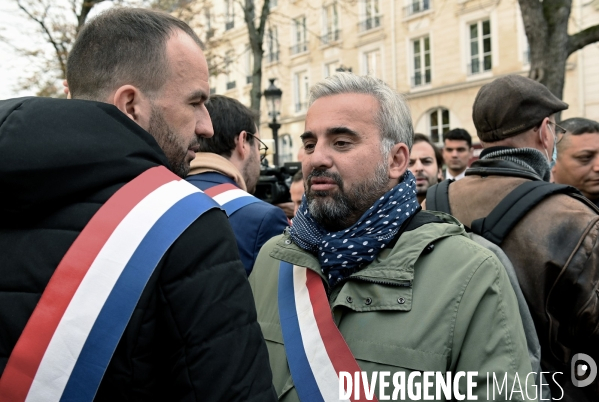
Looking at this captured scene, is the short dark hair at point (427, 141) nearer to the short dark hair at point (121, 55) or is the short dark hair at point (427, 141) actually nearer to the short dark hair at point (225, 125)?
the short dark hair at point (225, 125)

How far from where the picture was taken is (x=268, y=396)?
1.35 m

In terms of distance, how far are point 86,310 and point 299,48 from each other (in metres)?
31.7

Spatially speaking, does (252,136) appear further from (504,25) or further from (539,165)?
(504,25)

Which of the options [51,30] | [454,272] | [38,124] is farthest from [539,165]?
[51,30]

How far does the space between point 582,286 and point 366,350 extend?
98cm

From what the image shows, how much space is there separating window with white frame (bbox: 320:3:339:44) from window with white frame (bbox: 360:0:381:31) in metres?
1.78

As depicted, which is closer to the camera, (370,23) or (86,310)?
(86,310)

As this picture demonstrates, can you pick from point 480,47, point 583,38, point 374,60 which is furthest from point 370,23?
point 583,38

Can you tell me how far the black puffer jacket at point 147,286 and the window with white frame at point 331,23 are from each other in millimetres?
28766

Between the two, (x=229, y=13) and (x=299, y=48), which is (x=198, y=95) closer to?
(x=229, y=13)

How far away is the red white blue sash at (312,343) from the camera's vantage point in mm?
1904

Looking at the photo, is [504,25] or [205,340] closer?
[205,340]

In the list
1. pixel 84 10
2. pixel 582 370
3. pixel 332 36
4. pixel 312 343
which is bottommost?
pixel 582 370

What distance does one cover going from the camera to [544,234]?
7.84ft
